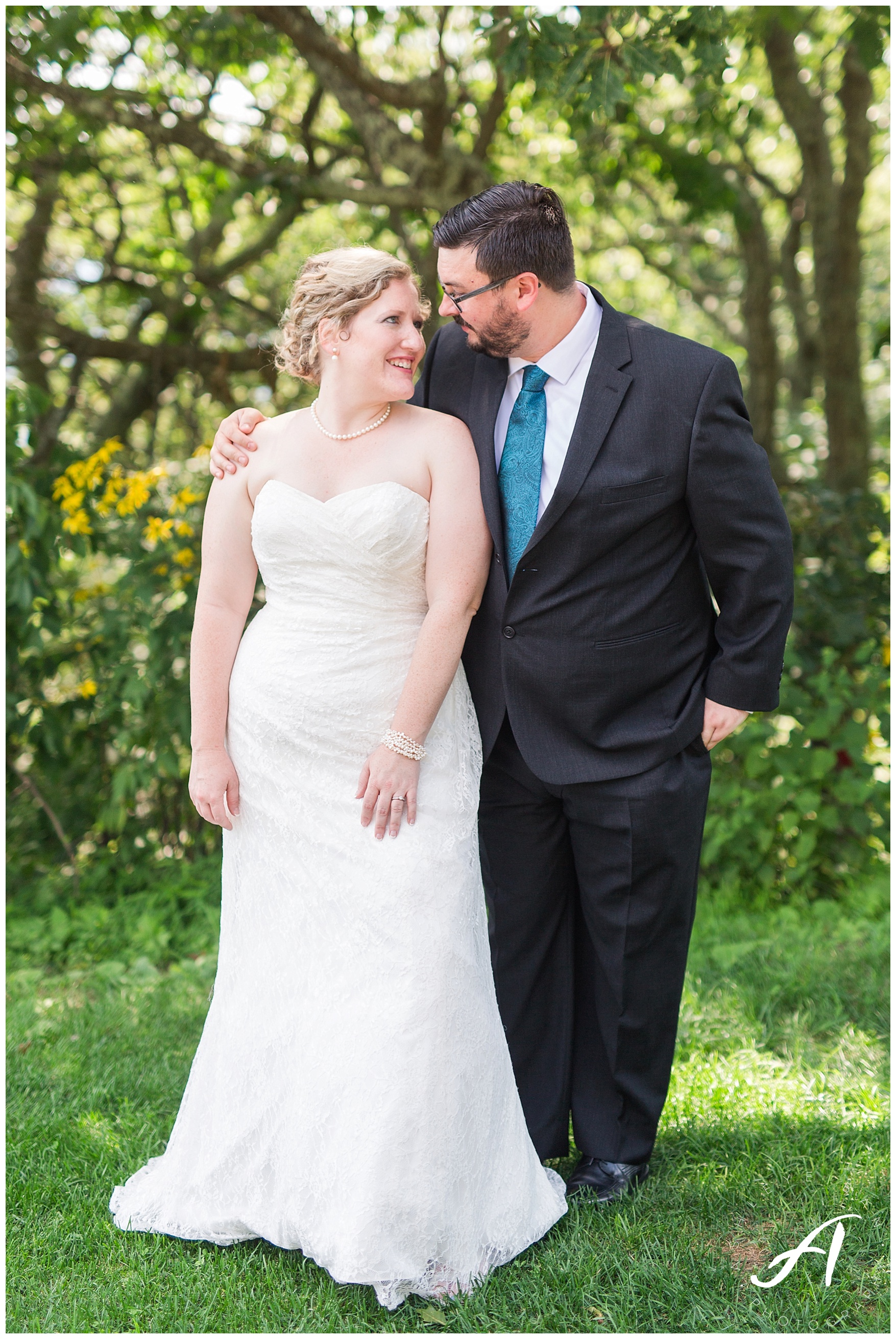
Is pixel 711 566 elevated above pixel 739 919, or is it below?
above

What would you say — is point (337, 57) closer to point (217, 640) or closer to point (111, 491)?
point (111, 491)

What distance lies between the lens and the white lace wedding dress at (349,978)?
6.73ft

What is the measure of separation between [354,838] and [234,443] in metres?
0.94

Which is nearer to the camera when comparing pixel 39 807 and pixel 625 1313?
pixel 625 1313

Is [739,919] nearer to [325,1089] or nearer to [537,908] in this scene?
[537,908]

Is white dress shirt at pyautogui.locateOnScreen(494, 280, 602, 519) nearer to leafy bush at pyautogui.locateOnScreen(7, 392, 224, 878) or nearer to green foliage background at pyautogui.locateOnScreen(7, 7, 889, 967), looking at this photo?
green foliage background at pyautogui.locateOnScreen(7, 7, 889, 967)

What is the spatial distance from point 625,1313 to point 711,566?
1.58 meters

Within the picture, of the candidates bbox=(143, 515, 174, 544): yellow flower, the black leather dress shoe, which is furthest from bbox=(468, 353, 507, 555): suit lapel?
bbox=(143, 515, 174, 544): yellow flower

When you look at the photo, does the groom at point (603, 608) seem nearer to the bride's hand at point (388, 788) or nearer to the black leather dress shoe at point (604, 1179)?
the black leather dress shoe at point (604, 1179)

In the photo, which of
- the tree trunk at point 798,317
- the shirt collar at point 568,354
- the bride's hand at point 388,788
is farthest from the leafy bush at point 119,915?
the tree trunk at point 798,317

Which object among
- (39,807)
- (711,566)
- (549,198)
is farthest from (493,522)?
(39,807)

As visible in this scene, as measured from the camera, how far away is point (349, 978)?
2141mm

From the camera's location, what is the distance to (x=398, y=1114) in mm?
2025

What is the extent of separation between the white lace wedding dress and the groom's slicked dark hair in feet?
1.83
